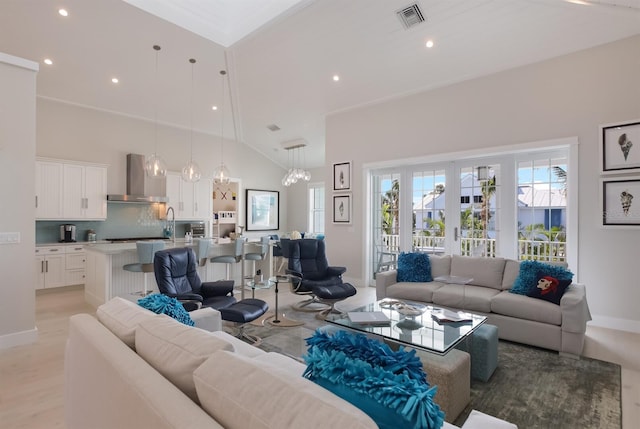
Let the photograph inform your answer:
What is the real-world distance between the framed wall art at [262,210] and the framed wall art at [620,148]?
7.33 m

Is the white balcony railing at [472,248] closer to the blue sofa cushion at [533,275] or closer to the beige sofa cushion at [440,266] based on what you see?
the beige sofa cushion at [440,266]

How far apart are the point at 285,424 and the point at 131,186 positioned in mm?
7193

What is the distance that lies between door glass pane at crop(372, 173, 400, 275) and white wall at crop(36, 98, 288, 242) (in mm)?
4085

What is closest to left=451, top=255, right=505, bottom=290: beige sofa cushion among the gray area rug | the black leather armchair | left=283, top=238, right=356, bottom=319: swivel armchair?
the gray area rug

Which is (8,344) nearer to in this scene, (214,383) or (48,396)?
(48,396)

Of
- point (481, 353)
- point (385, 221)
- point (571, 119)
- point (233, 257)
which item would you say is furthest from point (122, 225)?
point (571, 119)

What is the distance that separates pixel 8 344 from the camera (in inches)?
129

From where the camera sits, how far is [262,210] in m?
9.34

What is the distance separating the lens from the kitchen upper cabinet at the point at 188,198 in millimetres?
7383

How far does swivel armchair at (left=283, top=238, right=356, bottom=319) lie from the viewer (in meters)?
4.25

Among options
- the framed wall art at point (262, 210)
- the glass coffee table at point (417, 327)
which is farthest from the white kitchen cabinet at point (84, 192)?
the glass coffee table at point (417, 327)

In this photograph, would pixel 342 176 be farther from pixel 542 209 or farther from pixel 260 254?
pixel 542 209

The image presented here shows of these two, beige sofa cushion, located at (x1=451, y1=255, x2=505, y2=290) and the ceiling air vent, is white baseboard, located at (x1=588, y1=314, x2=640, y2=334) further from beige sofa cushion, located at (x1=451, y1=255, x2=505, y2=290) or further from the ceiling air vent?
the ceiling air vent

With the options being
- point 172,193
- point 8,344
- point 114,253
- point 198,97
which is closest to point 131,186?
point 172,193
